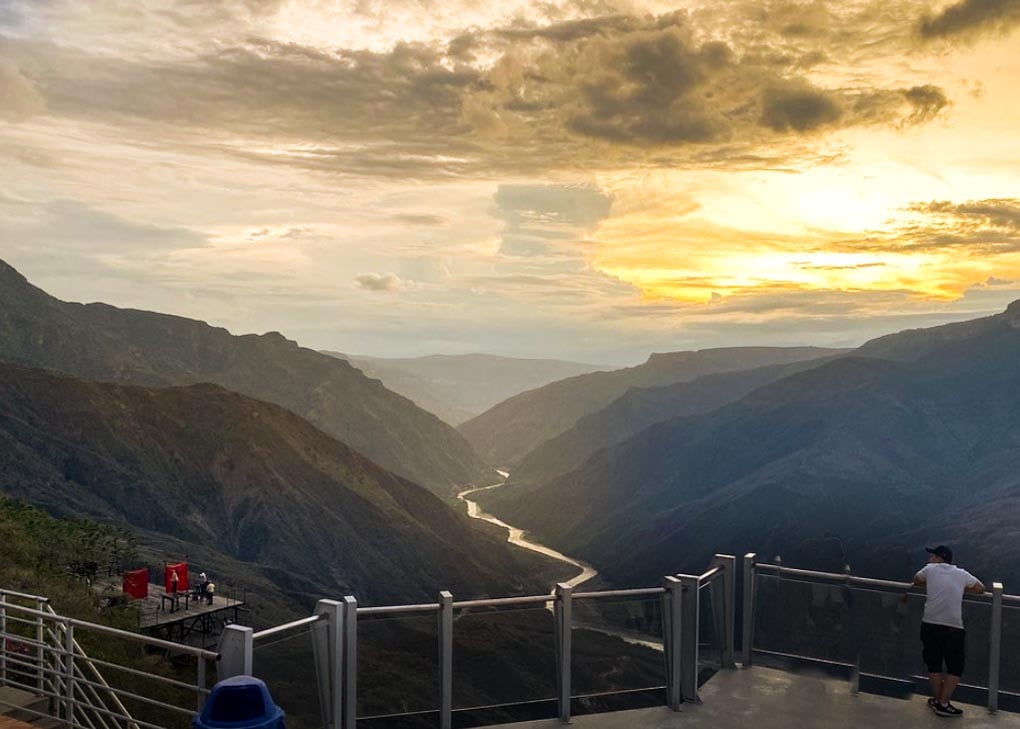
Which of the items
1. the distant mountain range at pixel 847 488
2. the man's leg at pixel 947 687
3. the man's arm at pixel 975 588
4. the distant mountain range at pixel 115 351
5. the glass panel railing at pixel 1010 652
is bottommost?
the distant mountain range at pixel 847 488

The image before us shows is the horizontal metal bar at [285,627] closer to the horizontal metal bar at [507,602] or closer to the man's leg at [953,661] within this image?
the horizontal metal bar at [507,602]

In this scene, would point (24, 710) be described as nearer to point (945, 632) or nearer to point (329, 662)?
point (329, 662)

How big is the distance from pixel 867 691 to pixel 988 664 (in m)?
1.36

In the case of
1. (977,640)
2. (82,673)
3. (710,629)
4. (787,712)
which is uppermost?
(977,640)

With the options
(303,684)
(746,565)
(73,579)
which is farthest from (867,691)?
(73,579)

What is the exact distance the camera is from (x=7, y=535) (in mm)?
46281

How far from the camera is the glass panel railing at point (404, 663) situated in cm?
877

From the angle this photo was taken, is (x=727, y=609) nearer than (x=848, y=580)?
No

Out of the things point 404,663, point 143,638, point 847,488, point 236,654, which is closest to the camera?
point 236,654

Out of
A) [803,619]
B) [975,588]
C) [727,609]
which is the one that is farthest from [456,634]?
[975,588]

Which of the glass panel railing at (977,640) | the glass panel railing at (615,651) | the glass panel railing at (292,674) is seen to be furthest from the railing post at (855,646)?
the glass panel railing at (292,674)

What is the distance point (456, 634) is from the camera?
9367 mm

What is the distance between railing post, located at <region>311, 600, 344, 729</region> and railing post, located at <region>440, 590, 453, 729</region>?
106 centimetres

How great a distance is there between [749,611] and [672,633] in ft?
6.14
